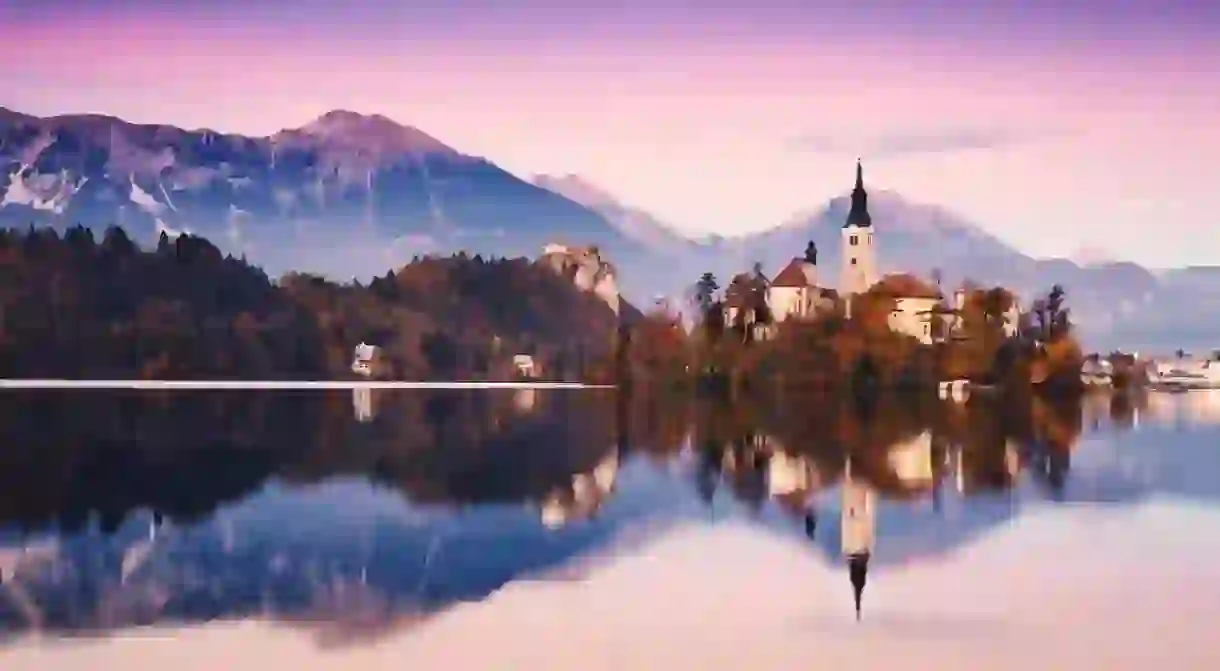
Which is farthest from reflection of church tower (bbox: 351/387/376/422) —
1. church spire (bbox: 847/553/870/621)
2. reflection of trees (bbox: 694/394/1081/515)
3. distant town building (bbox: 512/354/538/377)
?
church spire (bbox: 847/553/870/621)

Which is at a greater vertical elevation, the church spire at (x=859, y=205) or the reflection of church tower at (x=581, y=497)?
the church spire at (x=859, y=205)

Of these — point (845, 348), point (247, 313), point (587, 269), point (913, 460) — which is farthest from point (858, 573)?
point (247, 313)

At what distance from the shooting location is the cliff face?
486 inches

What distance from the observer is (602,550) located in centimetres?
593

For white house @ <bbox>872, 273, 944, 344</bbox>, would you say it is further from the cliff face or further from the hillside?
the hillside

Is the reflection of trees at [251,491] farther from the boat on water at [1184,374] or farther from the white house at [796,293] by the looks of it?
the boat on water at [1184,374]

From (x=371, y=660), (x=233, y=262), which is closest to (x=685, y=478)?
(x=371, y=660)

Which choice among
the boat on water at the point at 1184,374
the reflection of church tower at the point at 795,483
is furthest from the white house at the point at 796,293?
the reflection of church tower at the point at 795,483

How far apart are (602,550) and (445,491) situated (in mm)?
1838

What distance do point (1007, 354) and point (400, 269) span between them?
6576mm

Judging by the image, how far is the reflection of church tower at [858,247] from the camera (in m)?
10.9

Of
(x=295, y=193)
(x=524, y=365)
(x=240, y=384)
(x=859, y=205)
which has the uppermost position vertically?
(x=295, y=193)

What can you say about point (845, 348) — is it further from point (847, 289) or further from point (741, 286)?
point (741, 286)

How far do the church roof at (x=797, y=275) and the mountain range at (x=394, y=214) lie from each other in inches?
8.4
